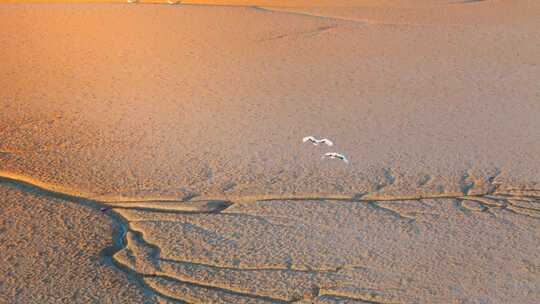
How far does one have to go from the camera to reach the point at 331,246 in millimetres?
2264

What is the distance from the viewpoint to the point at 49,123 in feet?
10.6

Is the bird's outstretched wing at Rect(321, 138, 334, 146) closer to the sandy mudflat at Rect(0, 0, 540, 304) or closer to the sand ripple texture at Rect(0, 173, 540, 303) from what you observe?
the sandy mudflat at Rect(0, 0, 540, 304)

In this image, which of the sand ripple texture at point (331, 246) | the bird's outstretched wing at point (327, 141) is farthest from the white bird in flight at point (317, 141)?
the sand ripple texture at point (331, 246)

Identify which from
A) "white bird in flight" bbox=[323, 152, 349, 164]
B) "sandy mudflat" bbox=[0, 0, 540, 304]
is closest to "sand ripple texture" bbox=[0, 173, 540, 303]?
"sandy mudflat" bbox=[0, 0, 540, 304]

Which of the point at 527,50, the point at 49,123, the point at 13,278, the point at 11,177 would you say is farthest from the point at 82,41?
the point at 13,278

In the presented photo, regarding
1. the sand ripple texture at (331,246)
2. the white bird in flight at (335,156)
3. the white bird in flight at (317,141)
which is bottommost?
the sand ripple texture at (331,246)

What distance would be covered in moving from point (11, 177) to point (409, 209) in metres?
1.26

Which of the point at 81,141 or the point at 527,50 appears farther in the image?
the point at 527,50

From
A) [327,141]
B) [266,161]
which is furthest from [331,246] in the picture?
[327,141]

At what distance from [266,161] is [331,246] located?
2.24 ft

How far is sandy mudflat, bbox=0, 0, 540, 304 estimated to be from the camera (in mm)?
2102

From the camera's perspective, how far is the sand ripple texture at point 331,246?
6.65ft

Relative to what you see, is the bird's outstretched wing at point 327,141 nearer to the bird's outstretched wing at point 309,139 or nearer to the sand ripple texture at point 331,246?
the bird's outstretched wing at point 309,139

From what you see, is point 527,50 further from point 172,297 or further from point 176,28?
point 172,297
